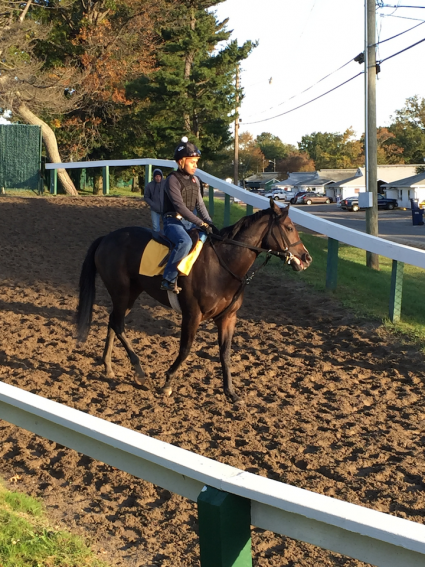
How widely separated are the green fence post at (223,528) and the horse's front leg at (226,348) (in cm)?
400

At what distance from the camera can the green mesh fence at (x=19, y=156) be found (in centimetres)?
2094

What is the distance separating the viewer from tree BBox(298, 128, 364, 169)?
119125 millimetres

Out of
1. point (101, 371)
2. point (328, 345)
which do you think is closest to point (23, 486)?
point (101, 371)

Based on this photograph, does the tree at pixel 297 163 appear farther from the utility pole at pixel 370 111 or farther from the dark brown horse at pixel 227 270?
the dark brown horse at pixel 227 270

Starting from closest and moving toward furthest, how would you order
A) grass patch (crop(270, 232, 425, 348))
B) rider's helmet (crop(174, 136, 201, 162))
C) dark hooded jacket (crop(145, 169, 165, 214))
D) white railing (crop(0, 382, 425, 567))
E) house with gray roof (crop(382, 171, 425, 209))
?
white railing (crop(0, 382, 425, 567)) < rider's helmet (crop(174, 136, 201, 162)) < grass patch (crop(270, 232, 425, 348)) < dark hooded jacket (crop(145, 169, 165, 214)) < house with gray roof (crop(382, 171, 425, 209))

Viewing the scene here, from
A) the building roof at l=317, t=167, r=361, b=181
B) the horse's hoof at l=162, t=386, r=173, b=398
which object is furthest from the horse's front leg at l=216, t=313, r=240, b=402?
the building roof at l=317, t=167, r=361, b=181

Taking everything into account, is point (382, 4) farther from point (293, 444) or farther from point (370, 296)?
point (293, 444)

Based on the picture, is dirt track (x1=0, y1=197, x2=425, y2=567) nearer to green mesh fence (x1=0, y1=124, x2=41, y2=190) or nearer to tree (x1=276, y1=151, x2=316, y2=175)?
green mesh fence (x1=0, y1=124, x2=41, y2=190)

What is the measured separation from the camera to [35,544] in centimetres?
338

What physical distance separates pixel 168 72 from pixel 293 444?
33.3 meters

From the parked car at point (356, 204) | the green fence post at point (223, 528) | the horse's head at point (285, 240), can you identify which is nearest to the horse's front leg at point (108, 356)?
the horse's head at point (285, 240)

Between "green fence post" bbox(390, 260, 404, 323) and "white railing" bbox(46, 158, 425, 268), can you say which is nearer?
"white railing" bbox(46, 158, 425, 268)

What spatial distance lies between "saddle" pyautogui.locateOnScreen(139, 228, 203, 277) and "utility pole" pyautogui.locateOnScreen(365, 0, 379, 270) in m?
7.73

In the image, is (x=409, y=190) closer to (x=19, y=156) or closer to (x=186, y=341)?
(x=19, y=156)
